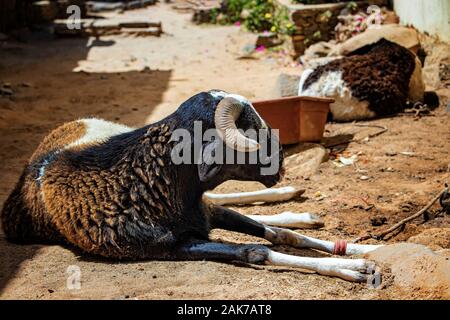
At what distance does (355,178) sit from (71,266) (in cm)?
311

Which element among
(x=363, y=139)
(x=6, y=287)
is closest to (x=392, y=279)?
(x=6, y=287)

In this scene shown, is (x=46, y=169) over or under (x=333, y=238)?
over

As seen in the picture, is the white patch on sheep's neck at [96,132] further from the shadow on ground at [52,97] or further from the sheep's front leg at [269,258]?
the sheep's front leg at [269,258]

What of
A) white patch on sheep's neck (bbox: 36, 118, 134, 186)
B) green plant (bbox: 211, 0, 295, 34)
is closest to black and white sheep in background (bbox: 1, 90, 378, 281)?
white patch on sheep's neck (bbox: 36, 118, 134, 186)

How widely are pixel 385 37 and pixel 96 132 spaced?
17.9ft

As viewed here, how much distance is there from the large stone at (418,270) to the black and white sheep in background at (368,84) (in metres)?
4.00

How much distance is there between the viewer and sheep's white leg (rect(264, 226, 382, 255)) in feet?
15.5

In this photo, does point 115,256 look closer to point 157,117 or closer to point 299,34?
point 157,117

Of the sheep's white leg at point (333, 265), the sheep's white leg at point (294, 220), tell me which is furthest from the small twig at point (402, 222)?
the sheep's white leg at point (333, 265)

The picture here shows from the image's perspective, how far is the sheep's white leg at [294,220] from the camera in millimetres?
5336

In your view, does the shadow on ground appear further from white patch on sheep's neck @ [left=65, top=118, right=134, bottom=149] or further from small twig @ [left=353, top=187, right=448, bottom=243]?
small twig @ [left=353, top=187, right=448, bottom=243]

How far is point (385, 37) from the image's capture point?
9398 mm

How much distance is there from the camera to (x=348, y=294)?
388 cm

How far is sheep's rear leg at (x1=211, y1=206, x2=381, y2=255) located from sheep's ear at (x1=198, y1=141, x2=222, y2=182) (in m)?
0.58
